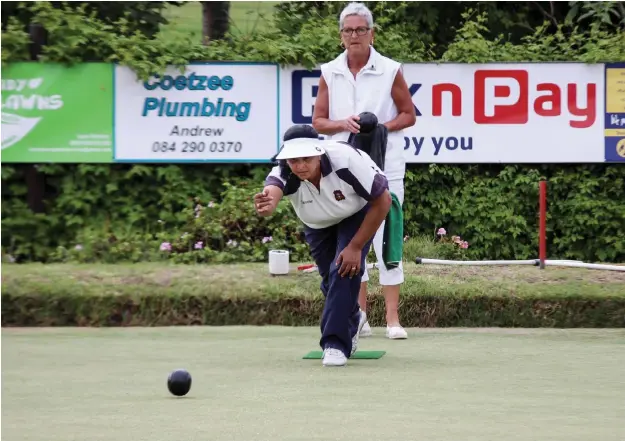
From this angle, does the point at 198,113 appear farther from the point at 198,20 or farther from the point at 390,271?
the point at 390,271

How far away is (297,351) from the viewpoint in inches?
260

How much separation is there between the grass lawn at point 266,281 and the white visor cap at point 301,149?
2.15 meters

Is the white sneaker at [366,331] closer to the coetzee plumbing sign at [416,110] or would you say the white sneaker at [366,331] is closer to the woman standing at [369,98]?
the woman standing at [369,98]

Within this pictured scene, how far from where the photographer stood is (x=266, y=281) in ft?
26.5

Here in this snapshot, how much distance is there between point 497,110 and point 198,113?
2449mm

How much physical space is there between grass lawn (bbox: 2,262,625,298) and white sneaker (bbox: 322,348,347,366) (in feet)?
5.91

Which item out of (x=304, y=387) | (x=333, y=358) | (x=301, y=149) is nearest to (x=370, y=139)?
(x=301, y=149)

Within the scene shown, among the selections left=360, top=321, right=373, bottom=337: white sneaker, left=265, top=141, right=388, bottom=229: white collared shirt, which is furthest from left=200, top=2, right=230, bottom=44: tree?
left=265, top=141, right=388, bottom=229: white collared shirt

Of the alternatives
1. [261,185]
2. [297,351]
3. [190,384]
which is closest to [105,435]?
[190,384]

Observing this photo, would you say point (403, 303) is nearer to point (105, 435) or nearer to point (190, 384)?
point (190, 384)

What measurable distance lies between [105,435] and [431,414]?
1.11 meters

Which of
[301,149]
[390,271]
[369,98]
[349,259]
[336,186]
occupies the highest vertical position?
[369,98]

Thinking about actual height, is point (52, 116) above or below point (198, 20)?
below

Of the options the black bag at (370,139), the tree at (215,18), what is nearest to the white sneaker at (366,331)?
the black bag at (370,139)
